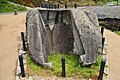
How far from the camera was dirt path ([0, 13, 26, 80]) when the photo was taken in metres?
7.07

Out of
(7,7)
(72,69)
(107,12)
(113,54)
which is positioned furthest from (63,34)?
(7,7)

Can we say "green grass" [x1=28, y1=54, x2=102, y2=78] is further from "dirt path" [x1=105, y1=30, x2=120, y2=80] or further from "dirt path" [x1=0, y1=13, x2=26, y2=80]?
"dirt path" [x1=0, y1=13, x2=26, y2=80]

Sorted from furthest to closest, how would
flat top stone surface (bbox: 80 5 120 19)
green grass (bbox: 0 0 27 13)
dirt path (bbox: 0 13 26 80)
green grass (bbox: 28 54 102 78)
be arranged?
green grass (bbox: 0 0 27 13), flat top stone surface (bbox: 80 5 120 19), dirt path (bbox: 0 13 26 80), green grass (bbox: 28 54 102 78)

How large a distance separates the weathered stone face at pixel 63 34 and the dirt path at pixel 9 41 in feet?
3.01

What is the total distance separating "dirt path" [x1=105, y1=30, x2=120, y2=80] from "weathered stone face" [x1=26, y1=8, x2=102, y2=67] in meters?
0.71

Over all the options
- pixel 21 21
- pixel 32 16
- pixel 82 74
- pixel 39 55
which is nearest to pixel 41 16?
pixel 32 16

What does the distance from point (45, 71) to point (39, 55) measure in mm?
448

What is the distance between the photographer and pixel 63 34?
26.7ft

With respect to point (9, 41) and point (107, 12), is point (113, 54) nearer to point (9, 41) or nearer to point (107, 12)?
point (9, 41)

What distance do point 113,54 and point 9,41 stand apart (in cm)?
369

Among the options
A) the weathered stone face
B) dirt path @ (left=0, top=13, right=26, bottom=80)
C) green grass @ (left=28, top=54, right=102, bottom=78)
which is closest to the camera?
green grass @ (left=28, top=54, right=102, bottom=78)

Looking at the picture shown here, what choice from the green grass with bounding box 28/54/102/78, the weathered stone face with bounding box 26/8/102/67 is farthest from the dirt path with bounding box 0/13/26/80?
the weathered stone face with bounding box 26/8/102/67

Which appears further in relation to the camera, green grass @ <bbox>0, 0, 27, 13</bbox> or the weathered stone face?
green grass @ <bbox>0, 0, 27, 13</bbox>

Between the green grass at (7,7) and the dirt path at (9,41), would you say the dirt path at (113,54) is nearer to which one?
the dirt path at (9,41)
